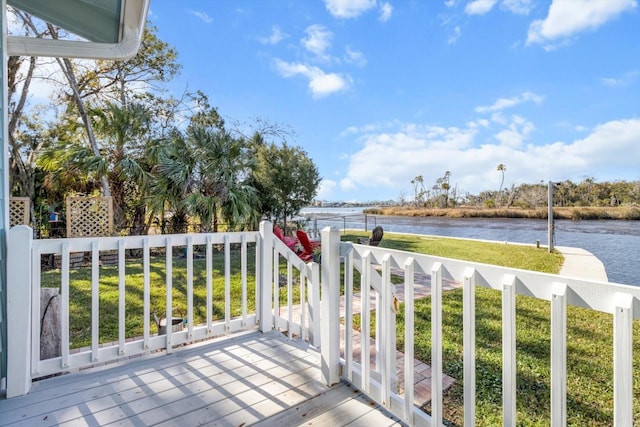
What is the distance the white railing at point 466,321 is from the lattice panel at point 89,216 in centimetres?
769

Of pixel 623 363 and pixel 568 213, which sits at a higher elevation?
pixel 568 213

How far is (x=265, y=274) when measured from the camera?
280 centimetres

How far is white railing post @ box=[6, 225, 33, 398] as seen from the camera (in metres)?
1.79

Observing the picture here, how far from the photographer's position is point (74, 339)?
3.12 m

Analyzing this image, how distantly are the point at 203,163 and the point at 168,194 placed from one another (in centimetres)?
117

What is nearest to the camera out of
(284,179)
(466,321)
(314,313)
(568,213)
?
(466,321)

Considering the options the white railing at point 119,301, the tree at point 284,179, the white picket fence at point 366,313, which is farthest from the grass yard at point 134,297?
the tree at point 284,179

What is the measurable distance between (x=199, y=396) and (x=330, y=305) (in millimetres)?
974

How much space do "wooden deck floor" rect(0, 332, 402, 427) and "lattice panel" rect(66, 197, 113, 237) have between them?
6.61 meters

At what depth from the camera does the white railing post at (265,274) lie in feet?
9.10

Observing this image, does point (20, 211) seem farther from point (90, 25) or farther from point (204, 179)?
point (90, 25)

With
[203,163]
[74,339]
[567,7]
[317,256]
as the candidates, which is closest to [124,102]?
[203,163]

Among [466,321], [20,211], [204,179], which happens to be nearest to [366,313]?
[466,321]

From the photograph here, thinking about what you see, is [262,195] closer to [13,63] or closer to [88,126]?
[88,126]
